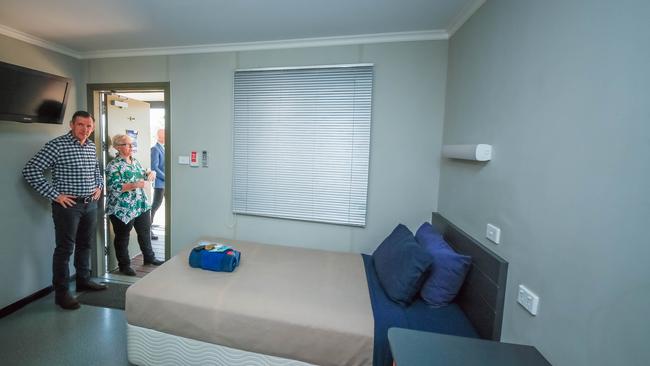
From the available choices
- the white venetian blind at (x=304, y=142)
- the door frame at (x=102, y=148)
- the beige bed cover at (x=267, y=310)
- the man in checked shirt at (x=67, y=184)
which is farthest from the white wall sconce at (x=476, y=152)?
the man in checked shirt at (x=67, y=184)

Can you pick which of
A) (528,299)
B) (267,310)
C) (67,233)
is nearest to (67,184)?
(67,233)

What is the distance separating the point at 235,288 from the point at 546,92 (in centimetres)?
206

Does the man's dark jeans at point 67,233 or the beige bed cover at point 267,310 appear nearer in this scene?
the beige bed cover at point 267,310

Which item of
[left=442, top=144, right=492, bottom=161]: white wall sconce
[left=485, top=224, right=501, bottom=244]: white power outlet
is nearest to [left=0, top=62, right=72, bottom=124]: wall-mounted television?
[left=442, top=144, right=492, bottom=161]: white wall sconce

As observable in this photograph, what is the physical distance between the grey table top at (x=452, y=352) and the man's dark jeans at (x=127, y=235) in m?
3.31

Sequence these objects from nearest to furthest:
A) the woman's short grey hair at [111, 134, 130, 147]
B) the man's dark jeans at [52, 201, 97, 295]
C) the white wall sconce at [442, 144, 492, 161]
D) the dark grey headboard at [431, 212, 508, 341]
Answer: the dark grey headboard at [431, 212, 508, 341] → the white wall sconce at [442, 144, 492, 161] → the man's dark jeans at [52, 201, 97, 295] → the woman's short grey hair at [111, 134, 130, 147]

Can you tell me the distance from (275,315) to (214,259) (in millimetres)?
790

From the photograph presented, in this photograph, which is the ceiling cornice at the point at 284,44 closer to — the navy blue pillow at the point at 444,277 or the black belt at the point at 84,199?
the black belt at the point at 84,199

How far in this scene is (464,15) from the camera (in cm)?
199

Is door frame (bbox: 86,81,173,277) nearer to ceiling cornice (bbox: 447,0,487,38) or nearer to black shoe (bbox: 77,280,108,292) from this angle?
black shoe (bbox: 77,280,108,292)

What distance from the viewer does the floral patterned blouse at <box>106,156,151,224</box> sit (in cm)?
300

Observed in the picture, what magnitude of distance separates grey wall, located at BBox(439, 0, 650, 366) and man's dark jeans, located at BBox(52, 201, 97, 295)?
344cm

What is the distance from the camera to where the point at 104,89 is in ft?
9.96

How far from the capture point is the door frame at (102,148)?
2.90 metres
